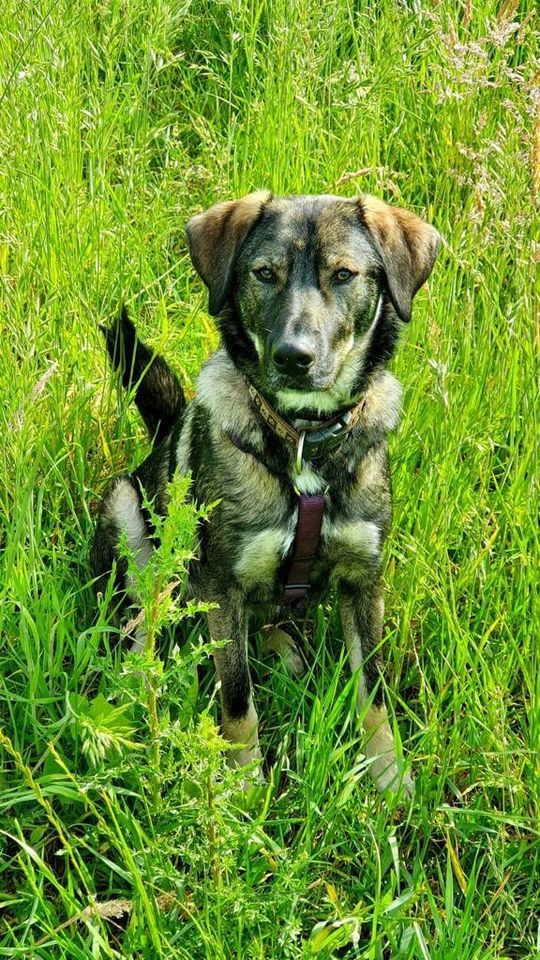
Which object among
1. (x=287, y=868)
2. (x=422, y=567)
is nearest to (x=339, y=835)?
(x=287, y=868)

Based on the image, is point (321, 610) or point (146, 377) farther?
point (146, 377)

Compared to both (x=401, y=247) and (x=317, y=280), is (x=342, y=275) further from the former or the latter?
(x=401, y=247)

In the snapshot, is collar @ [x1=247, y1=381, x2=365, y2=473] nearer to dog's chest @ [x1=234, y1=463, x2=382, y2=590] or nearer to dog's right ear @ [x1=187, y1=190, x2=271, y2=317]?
dog's chest @ [x1=234, y1=463, x2=382, y2=590]

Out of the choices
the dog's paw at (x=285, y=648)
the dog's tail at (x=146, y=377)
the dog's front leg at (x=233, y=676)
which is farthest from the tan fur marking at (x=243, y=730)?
the dog's tail at (x=146, y=377)

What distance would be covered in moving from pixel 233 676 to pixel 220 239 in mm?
1186

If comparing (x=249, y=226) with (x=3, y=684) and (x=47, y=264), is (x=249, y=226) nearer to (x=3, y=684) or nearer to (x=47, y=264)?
(x=47, y=264)

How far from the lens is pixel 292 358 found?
2631 millimetres

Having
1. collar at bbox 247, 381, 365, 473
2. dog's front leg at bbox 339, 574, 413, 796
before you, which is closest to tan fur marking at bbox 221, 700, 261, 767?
dog's front leg at bbox 339, 574, 413, 796

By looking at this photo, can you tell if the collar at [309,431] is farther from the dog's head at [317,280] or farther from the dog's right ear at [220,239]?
the dog's right ear at [220,239]

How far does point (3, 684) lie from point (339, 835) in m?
0.88

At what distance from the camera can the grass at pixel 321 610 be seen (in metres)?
2.19

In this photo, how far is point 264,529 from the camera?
2.87m

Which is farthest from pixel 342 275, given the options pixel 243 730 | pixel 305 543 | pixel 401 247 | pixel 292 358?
pixel 243 730

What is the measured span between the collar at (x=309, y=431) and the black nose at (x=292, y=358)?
9.1 inches
